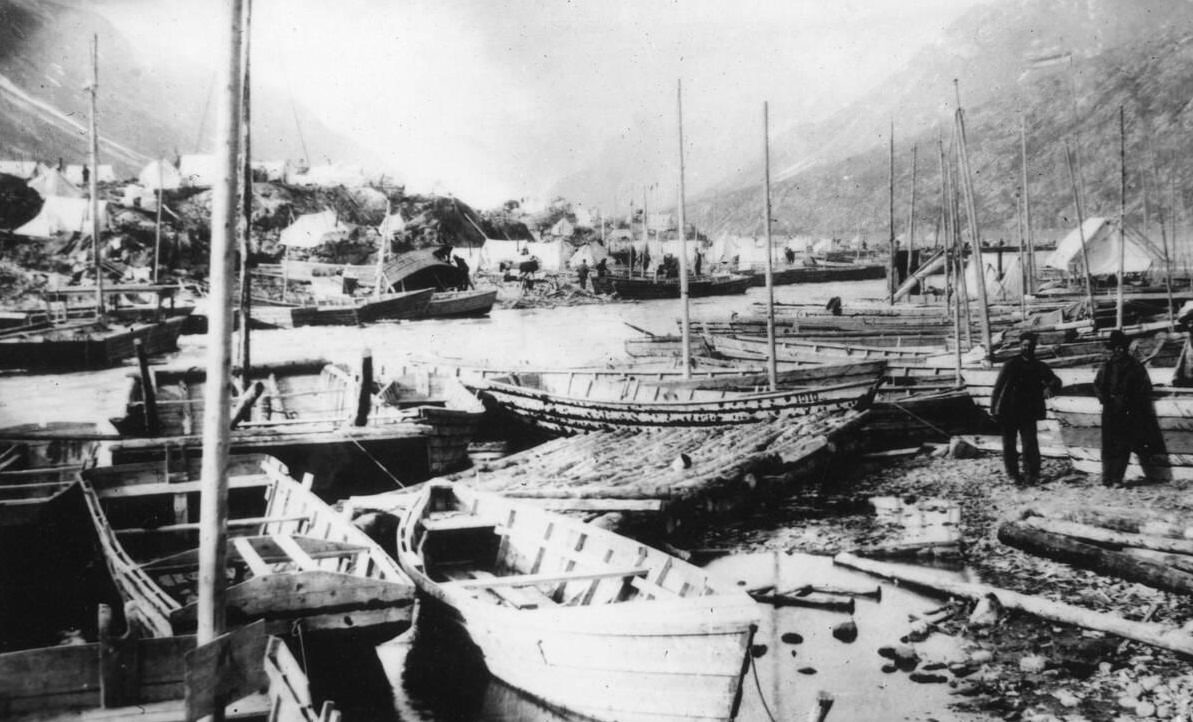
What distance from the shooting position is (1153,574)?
6.71 m

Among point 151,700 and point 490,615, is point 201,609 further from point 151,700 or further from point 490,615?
point 490,615

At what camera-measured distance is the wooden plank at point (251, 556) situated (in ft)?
21.5

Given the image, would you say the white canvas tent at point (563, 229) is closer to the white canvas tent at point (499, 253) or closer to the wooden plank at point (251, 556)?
the white canvas tent at point (499, 253)

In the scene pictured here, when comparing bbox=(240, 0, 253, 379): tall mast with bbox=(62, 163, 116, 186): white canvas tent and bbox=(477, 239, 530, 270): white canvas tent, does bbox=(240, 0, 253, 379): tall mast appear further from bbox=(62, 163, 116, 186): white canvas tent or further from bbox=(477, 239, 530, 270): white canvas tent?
bbox=(477, 239, 530, 270): white canvas tent

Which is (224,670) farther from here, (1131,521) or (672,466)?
(672,466)

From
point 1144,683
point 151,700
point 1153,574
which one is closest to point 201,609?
point 151,700

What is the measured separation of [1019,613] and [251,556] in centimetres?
685

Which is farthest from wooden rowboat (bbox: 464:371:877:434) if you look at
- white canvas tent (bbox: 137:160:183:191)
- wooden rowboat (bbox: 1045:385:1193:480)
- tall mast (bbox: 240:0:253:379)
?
white canvas tent (bbox: 137:160:183:191)

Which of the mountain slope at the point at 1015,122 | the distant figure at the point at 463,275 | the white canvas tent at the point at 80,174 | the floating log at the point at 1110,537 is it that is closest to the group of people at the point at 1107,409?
the floating log at the point at 1110,537

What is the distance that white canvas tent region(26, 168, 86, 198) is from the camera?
42713 millimetres

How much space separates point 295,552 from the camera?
6.99 metres

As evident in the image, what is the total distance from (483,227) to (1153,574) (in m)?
81.7

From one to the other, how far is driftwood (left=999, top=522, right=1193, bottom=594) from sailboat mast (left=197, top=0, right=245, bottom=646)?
748cm

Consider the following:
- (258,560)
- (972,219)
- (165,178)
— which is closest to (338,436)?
(258,560)
